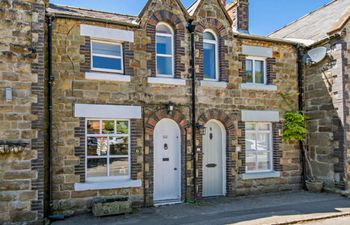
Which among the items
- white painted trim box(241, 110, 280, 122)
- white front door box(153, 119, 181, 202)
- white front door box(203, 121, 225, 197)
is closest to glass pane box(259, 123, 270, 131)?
white painted trim box(241, 110, 280, 122)

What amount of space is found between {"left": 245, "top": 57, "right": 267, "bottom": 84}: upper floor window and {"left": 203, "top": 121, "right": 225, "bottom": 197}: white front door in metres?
2.32

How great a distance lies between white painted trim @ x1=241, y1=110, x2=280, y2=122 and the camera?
436 inches

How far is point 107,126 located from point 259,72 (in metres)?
6.14

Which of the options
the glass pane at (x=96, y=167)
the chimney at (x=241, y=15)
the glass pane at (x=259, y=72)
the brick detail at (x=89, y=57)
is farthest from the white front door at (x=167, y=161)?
the chimney at (x=241, y=15)

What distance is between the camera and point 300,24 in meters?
15.4

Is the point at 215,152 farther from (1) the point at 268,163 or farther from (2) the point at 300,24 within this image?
(2) the point at 300,24

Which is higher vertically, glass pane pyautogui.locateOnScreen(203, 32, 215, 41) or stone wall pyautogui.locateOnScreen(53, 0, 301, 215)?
glass pane pyautogui.locateOnScreen(203, 32, 215, 41)

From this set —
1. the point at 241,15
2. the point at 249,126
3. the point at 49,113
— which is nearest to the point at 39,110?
the point at 49,113

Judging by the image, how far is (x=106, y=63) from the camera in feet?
31.2

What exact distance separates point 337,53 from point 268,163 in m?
4.71

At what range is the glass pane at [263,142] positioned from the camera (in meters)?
11.5

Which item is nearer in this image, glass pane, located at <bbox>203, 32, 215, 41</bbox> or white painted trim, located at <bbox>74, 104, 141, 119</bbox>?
white painted trim, located at <bbox>74, 104, 141, 119</bbox>

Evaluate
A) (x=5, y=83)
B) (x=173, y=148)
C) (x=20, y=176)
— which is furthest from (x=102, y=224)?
(x=5, y=83)

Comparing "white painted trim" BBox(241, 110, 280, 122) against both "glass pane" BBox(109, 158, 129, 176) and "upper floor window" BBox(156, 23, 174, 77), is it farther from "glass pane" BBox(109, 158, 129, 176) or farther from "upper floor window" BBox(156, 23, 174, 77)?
"glass pane" BBox(109, 158, 129, 176)
